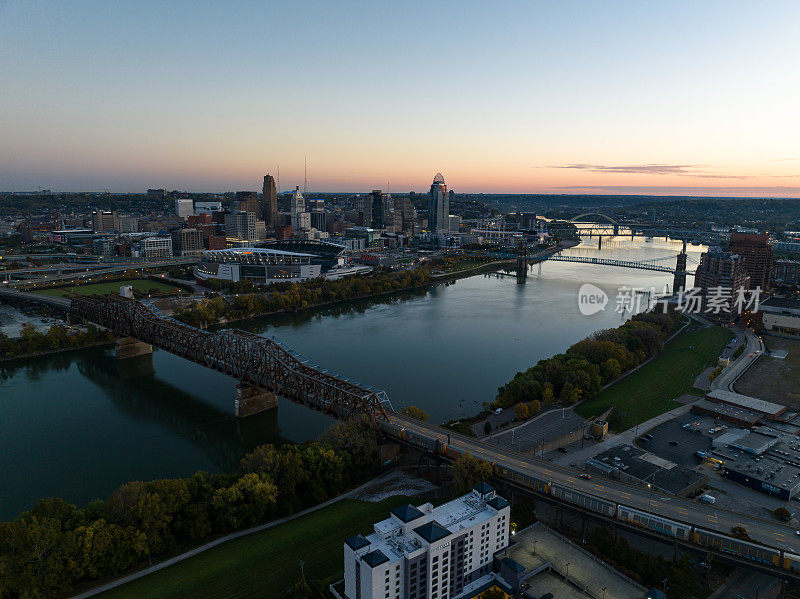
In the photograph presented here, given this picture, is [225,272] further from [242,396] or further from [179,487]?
[179,487]

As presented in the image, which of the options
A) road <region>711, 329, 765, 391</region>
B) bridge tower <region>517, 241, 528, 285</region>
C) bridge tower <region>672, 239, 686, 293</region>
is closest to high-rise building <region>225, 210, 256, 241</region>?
bridge tower <region>517, 241, 528, 285</region>

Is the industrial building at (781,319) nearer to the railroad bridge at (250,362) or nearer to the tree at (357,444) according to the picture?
the railroad bridge at (250,362)

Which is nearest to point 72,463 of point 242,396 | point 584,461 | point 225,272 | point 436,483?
point 242,396

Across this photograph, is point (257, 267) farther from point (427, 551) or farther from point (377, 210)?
point (377, 210)

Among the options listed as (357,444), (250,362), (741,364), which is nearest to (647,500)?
(357,444)

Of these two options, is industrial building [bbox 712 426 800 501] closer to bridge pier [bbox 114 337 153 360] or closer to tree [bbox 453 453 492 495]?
tree [bbox 453 453 492 495]

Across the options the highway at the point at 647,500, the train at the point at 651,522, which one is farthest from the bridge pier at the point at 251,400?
the train at the point at 651,522

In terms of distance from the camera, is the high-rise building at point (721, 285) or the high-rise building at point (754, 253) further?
the high-rise building at point (754, 253)
